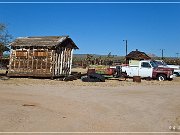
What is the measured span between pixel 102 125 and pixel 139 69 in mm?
22740

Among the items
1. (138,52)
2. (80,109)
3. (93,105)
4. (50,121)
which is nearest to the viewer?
(50,121)

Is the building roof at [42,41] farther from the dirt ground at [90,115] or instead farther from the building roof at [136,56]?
the building roof at [136,56]

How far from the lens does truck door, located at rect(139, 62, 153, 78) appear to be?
31.9m

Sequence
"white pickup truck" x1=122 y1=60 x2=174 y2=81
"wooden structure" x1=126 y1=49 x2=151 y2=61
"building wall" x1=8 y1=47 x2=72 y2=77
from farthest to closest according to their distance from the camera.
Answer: "wooden structure" x1=126 y1=49 x2=151 y2=61 → "building wall" x1=8 y1=47 x2=72 y2=77 → "white pickup truck" x1=122 y1=60 x2=174 y2=81

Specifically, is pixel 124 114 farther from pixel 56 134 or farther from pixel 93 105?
pixel 56 134

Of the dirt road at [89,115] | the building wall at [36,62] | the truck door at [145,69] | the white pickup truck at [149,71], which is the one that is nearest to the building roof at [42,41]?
the building wall at [36,62]

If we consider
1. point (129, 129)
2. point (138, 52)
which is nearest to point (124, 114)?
point (129, 129)

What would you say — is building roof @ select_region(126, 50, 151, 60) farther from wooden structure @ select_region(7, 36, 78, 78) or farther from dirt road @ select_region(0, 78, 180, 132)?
dirt road @ select_region(0, 78, 180, 132)

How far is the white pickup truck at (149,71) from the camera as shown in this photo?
103 ft

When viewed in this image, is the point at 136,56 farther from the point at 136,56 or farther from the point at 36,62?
the point at 36,62

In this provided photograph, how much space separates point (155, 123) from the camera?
34.7 ft

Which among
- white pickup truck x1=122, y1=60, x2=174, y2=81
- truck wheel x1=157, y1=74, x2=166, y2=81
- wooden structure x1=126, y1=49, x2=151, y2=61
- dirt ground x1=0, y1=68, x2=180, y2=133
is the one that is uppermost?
wooden structure x1=126, y1=49, x2=151, y2=61

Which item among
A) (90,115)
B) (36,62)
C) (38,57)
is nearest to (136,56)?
(38,57)

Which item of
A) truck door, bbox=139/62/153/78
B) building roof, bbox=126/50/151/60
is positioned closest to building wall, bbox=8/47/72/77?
truck door, bbox=139/62/153/78
